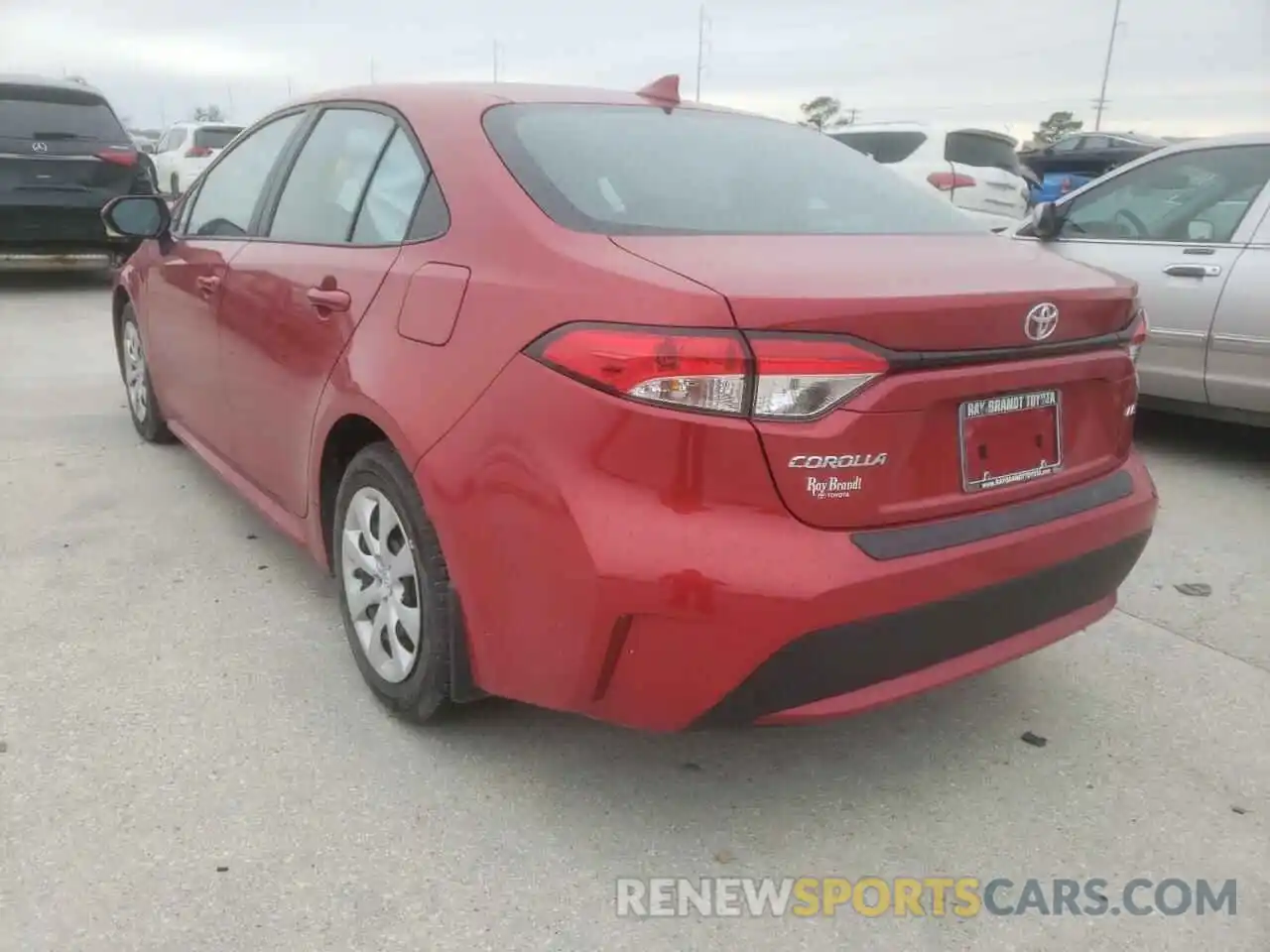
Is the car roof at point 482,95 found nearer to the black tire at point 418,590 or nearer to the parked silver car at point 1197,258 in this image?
the black tire at point 418,590

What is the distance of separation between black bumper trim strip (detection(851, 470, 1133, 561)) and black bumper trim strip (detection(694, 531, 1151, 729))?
4.2 inches

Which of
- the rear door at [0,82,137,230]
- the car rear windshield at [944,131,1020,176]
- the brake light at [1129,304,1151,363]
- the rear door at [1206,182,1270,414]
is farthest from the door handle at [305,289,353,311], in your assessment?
the car rear windshield at [944,131,1020,176]

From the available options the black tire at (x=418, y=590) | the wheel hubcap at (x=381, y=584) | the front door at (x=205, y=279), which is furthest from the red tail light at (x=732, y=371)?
the front door at (x=205, y=279)

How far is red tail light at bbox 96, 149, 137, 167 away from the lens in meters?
8.97

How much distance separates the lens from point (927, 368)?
1.98 m

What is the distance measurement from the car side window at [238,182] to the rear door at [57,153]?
575cm

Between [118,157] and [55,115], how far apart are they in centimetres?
56

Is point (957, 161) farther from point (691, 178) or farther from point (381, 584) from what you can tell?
point (381, 584)

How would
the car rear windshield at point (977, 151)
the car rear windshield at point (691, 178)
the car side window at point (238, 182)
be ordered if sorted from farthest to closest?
the car rear windshield at point (977, 151) → the car side window at point (238, 182) → the car rear windshield at point (691, 178)

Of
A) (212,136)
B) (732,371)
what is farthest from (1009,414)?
(212,136)

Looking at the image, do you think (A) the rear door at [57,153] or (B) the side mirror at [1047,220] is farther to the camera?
(A) the rear door at [57,153]

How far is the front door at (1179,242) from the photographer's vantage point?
475cm

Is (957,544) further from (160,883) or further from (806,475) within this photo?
(160,883)

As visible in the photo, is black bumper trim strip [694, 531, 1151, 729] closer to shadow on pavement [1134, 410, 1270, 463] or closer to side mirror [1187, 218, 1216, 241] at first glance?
side mirror [1187, 218, 1216, 241]
